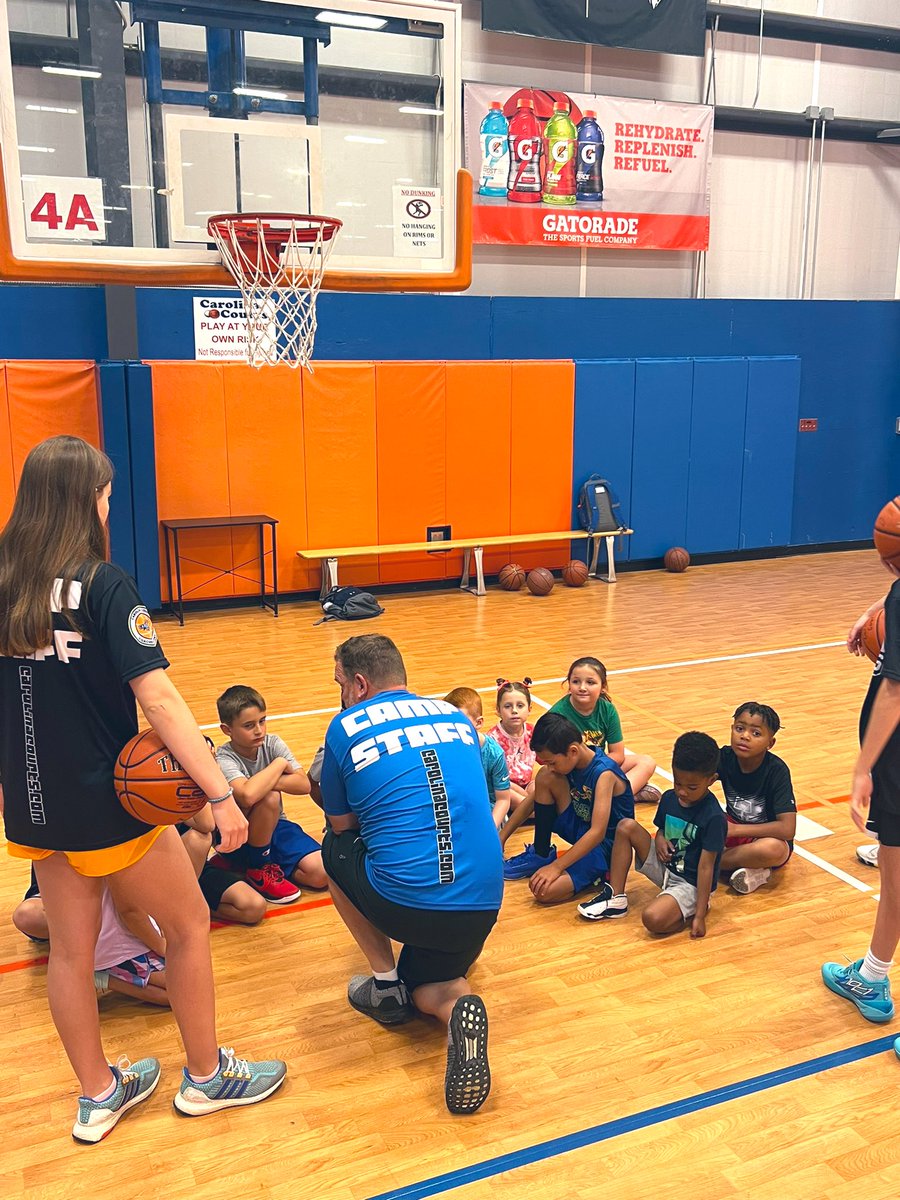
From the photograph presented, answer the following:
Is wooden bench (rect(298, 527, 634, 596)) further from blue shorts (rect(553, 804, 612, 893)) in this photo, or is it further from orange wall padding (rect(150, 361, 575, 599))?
blue shorts (rect(553, 804, 612, 893))

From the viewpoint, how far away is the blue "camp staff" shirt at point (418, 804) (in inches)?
127

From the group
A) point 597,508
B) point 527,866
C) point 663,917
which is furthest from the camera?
point 597,508

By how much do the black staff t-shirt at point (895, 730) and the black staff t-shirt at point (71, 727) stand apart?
208cm

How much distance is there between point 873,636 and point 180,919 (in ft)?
7.87

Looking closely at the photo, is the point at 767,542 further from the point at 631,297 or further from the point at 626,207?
the point at 626,207

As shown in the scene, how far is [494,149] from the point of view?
11609mm

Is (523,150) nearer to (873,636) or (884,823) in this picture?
(873,636)

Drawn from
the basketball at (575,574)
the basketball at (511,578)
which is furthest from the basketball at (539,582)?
the basketball at (575,574)

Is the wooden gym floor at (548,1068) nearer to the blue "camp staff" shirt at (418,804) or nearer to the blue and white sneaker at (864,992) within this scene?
the blue and white sneaker at (864,992)

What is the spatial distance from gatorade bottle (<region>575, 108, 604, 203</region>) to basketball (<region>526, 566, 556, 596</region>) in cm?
454

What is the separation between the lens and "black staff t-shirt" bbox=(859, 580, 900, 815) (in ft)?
10.2

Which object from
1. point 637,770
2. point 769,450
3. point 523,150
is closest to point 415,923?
point 637,770

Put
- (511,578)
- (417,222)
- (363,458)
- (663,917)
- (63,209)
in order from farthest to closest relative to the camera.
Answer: (511,578)
(363,458)
(417,222)
(63,209)
(663,917)

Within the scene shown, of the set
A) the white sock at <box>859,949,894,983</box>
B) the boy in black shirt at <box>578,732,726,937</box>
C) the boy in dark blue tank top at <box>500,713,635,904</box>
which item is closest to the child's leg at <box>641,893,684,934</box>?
the boy in black shirt at <box>578,732,726,937</box>
